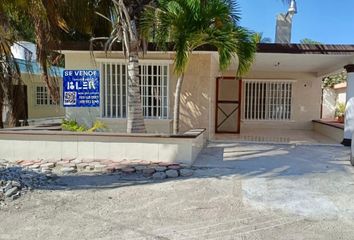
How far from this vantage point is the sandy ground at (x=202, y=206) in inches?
170

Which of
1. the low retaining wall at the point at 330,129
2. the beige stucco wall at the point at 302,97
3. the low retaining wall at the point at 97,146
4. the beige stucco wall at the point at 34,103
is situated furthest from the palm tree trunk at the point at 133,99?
the beige stucco wall at the point at 34,103

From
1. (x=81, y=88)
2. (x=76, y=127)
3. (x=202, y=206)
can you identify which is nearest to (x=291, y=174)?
(x=202, y=206)

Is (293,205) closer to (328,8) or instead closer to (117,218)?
(117,218)

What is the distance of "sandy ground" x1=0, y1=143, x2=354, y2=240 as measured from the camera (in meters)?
4.32

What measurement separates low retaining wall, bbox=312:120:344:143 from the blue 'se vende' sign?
832 centimetres

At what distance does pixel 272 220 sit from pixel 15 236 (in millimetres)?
3309

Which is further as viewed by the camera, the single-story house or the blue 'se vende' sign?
the blue 'se vende' sign

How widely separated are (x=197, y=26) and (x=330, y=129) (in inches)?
320

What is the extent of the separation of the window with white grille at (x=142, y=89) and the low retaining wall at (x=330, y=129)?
20.1 ft

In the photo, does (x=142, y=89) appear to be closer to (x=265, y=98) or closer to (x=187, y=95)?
(x=187, y=95)

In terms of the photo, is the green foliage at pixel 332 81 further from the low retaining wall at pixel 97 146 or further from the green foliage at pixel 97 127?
the low retaining wall at pixel 97 146

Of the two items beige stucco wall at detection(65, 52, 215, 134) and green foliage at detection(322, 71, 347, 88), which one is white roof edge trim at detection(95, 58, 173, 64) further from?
green foliage at detection(322, 71, 347, 88)

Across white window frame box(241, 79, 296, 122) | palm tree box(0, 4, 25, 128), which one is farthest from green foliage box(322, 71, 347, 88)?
palm tree box(0, 4, 25, 128)

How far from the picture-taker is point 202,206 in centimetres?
529
